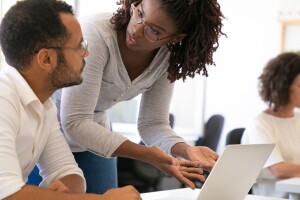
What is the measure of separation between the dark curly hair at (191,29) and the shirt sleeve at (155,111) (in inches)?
3.9

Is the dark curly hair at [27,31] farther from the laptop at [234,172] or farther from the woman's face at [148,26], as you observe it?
the laptop at [234,172]

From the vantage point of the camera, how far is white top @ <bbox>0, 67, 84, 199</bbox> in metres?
1.13

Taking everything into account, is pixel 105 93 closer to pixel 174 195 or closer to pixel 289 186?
pixel 174 195

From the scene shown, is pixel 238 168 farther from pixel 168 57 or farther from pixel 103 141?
pixel 168 57

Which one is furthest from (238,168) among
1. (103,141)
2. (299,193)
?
(299,193)

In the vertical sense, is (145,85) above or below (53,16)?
below

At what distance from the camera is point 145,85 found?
5.97 feet

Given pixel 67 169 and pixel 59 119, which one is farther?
pixel 59 119

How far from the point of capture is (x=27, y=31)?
4.38 ft

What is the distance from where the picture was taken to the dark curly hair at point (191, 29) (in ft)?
5.24

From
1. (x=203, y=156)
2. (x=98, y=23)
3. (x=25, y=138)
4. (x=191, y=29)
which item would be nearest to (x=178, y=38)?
(x=191, y=29)

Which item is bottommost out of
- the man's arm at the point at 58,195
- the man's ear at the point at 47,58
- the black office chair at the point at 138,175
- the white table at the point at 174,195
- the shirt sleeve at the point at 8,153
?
the black office chair at the point at 138,175

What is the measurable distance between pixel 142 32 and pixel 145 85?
299 millimetres

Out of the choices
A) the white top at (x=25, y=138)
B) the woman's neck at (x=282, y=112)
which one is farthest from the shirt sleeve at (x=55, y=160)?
the woman's neck at (x=282, y=112)
